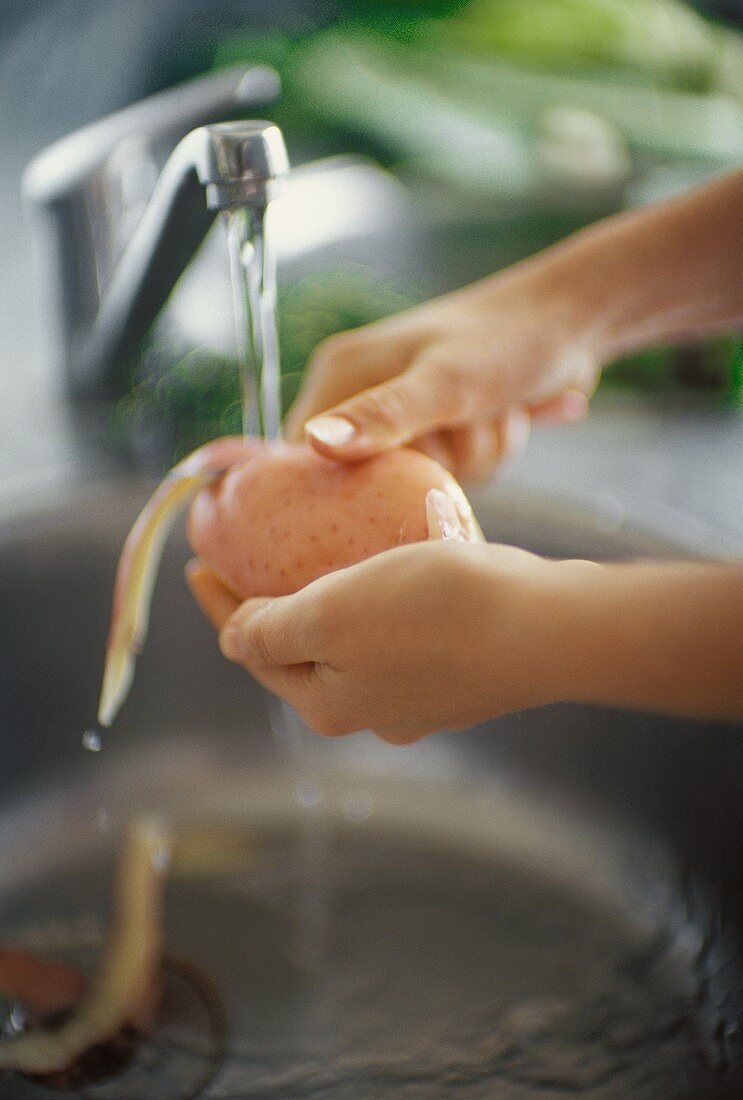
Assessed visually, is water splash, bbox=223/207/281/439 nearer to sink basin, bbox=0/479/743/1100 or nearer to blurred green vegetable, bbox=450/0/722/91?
sink basin, bbox=0/479/743/1100

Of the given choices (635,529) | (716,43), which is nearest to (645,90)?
(716,43)

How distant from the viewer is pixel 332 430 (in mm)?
502

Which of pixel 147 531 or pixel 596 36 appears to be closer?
pixel 147 531

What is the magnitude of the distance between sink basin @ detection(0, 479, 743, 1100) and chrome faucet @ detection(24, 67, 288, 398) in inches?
5.1

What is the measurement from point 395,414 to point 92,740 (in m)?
0.41

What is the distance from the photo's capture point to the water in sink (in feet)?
1.93

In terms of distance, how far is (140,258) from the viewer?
0.75 meters

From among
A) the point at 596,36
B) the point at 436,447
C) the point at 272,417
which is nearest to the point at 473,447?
the point at 436,447

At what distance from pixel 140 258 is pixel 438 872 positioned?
19.8 inches

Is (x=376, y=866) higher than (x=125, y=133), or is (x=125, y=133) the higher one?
(x=125, y=133)

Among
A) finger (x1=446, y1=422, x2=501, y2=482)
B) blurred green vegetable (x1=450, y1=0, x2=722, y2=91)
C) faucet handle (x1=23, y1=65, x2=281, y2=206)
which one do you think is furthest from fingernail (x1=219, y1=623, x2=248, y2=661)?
blurred green vegetable (x1=450, y1=0, x2=722, y2=91)

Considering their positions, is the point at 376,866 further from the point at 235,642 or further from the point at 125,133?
the point at 125,133

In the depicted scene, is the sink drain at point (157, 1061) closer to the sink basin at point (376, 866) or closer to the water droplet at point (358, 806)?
the sink basin at point (376, 866)

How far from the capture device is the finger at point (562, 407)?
681mm
